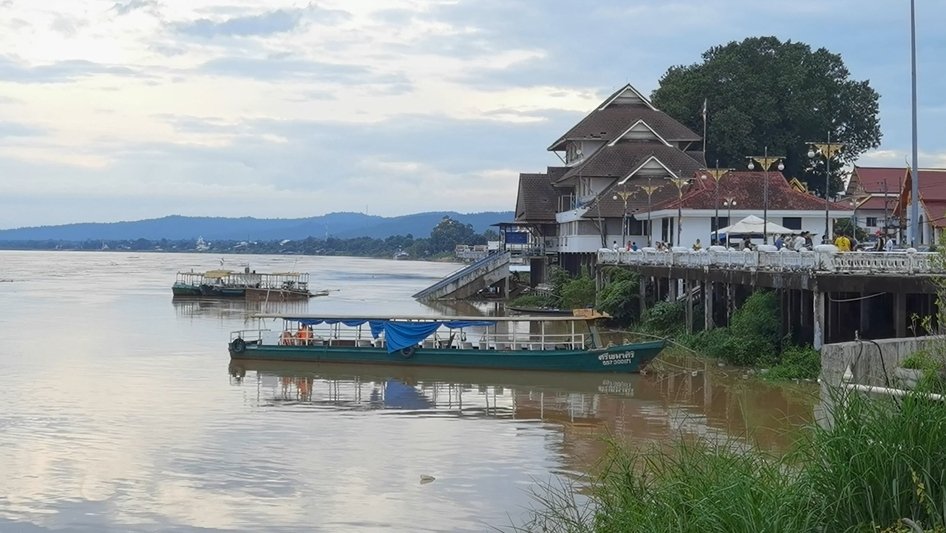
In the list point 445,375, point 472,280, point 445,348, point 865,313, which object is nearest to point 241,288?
point 472,280

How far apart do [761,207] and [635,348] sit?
19913mm

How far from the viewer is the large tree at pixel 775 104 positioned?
65562 mm

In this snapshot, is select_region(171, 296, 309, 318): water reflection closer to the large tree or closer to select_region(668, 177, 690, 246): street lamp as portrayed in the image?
select_region(668, 177, 690, 246): street lamp

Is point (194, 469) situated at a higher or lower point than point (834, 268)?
lower

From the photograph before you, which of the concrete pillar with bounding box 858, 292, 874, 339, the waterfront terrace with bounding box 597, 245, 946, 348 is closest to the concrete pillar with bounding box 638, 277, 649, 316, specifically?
the waterfront terrace with bounding box 597, 245, 946, 348

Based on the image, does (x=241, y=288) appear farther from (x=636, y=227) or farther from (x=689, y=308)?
(x=689, y=308)

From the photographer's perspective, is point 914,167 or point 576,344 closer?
point 914,167

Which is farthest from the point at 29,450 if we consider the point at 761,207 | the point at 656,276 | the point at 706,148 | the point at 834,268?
the point at 706,148

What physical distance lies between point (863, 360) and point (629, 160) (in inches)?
1910

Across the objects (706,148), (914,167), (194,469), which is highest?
(706,148)

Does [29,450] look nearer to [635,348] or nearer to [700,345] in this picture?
[635,348]

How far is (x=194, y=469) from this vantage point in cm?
1912

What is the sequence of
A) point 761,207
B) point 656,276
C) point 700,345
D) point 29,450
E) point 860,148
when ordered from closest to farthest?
point 29,450 < point 700,345 < point 656,276 < point 761,207 < point 860,148

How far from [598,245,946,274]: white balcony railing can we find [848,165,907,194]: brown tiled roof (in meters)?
40.5
